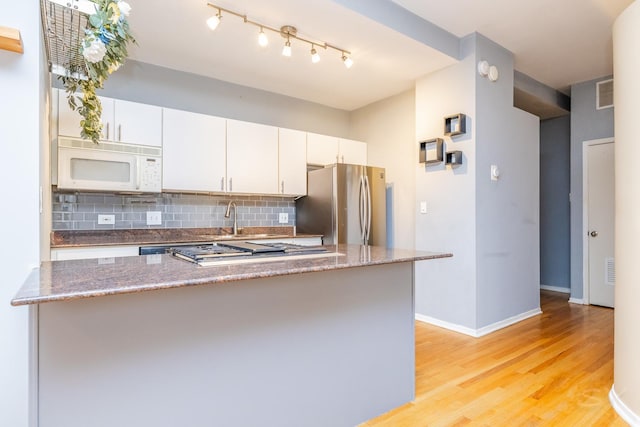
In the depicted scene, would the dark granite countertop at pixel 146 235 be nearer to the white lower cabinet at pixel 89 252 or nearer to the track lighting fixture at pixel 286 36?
the white lower cabinet at pixel 89 252

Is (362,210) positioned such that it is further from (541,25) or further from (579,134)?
(579,134)

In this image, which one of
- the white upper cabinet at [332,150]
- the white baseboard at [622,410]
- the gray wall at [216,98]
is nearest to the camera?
the white baseboard at [622,410]

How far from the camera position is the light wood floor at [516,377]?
1923mm

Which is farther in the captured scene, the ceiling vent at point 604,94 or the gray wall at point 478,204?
the ceiling vent at point 604,94

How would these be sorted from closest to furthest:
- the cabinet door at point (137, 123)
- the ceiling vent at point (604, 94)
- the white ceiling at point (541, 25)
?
the white ceiling at point (541, 25)
the cabinet door at point (137, 123)
the ceiling vent at point (604, 94)

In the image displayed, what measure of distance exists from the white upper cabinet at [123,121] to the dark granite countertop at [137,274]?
177cm

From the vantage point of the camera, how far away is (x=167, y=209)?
3539 millimetres

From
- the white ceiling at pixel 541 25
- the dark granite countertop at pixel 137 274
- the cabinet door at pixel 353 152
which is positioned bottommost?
the dark granite countertop at pixel 137 274

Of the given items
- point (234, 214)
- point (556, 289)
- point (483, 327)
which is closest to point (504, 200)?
point (483, 327)

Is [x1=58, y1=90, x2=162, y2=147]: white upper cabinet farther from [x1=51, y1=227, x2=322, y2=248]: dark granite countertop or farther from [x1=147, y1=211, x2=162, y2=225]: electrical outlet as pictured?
[x1=51, y1=227, x2=322, y2=248]: dark granite countertop

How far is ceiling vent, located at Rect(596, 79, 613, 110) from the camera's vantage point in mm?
4039

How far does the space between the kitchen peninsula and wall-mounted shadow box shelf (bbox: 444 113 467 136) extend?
1.77 meters

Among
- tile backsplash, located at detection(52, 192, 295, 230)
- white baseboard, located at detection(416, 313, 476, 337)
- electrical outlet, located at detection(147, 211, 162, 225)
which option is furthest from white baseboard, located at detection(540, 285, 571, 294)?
electrical outlet, located at detection(147, 211, 162, 225)

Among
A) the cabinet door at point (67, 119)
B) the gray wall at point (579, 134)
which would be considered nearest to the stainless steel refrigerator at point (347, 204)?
the cabinet door at point (67, 119)
